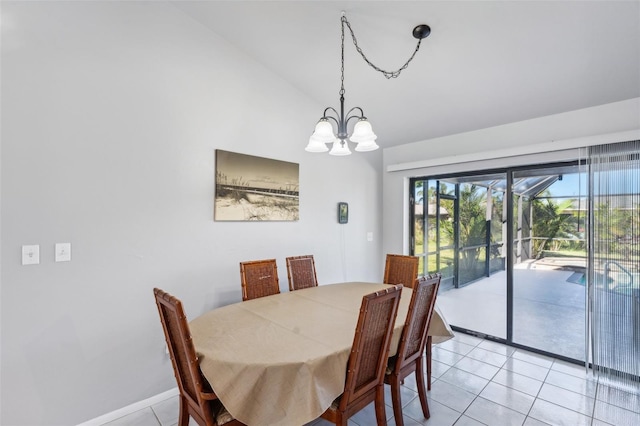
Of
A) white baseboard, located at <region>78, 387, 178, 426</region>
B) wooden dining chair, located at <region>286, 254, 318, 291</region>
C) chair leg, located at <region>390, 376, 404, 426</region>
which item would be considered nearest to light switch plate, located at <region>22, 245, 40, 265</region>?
white baseboard, located at <region>78, 387, 178, 426</region>

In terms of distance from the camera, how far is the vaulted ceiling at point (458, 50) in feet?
6.41

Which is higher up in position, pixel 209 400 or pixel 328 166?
pixel 328 166

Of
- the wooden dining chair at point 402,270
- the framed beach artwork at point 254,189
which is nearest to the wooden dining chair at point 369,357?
the wooden dining chair at point 402,270

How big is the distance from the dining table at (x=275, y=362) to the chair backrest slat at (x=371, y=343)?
0.06 metres

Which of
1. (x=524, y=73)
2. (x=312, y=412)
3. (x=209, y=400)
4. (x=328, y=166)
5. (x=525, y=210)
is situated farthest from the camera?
(x=328, y=166)

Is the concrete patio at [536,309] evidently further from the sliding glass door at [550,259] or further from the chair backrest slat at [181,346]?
the chair backrest slat at [181,346]

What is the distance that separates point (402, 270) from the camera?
3012mm

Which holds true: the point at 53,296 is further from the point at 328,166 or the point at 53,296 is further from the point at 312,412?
the point at 328,166

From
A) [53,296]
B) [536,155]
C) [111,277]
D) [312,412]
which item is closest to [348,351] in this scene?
[312,412]

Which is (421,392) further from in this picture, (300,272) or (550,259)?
(550,259)

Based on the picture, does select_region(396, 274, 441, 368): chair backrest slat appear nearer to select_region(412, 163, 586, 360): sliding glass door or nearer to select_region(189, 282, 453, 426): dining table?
select_region(189, 282, 453, 426): dining table

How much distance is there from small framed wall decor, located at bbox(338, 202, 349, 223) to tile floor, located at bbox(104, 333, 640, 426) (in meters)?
1.76

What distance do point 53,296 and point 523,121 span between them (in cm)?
410

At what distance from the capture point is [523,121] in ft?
9.73
